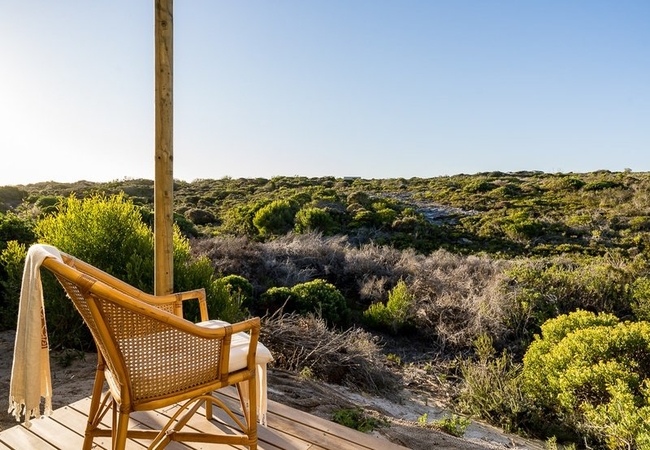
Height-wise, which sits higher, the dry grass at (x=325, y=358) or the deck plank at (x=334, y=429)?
the deck plank at (x=334, y=429)

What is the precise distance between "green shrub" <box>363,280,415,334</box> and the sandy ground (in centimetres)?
243

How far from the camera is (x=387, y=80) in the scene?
1148 centimetres

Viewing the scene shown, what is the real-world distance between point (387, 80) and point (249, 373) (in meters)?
11.1

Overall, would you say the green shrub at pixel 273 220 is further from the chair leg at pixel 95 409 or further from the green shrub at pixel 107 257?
the chair leg at pixel 95 409

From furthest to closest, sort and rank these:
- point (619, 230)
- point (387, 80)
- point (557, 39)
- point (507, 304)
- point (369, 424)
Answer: point (619, 230), point (387, 80), point (557, 39), point (507, 304), point (369, 424)

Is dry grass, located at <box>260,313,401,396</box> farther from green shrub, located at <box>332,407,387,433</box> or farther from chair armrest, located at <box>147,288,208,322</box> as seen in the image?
chair armrest, located at <box>147,288,208,322</box>

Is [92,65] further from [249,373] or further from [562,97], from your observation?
[562,97]

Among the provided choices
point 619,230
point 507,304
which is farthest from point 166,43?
point 619,230

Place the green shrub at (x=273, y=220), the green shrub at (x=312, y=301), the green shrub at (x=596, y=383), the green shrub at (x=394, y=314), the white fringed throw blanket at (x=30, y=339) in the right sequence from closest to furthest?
1. the white fringed throw blanket at (x=30, y=339)
2. the green shrub at (x=596, y=383)
3. the green shrub at (x=312, y=301)
4. the green shrub at (x=394, y=314)
5. the green shrub at (x=273, y=220)

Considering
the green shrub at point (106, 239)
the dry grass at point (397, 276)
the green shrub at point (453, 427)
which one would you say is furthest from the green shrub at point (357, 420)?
the dry grass at point (397, 276)

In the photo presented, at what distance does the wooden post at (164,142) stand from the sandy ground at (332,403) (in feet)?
4.78

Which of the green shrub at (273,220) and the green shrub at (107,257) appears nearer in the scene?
the green shrub at (107,257)

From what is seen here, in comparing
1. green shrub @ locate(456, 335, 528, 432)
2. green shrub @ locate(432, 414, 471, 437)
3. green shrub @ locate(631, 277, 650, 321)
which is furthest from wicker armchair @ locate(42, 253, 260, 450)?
green shrub @ locate(631, 277, 650, 321)

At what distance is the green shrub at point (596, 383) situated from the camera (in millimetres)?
3354
